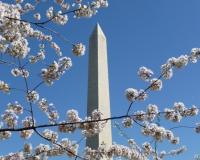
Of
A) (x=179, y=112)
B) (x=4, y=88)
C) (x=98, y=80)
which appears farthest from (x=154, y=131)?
(x=98, y=80)

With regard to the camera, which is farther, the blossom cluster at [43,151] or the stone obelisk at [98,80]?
the stone obelisk at [98,80]

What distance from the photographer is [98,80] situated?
900 cm

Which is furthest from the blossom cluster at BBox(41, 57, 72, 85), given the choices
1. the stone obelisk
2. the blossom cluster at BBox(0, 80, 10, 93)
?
the stone obelisk

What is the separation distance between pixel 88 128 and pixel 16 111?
1049mm

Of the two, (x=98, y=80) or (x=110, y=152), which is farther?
(x=98, y=80)

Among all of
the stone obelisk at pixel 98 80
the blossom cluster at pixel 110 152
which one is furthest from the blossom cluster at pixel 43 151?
the stone obelisk at pixel 98 80

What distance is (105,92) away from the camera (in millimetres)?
8984

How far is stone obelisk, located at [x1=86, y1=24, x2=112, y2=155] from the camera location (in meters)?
8.34

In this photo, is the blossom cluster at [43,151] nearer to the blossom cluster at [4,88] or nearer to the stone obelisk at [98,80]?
the blossom cluster at [4,88]

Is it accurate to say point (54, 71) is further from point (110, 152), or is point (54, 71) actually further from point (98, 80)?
point (98, 80)

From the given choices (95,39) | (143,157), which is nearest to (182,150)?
(95,39)

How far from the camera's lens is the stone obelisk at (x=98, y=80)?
8.34 meters

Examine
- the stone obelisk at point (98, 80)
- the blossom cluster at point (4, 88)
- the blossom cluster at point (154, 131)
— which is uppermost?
the stone obelisk at point (98, 80)

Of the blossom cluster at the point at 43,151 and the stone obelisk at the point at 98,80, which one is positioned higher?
the stone obelisk at the point at 98,80
